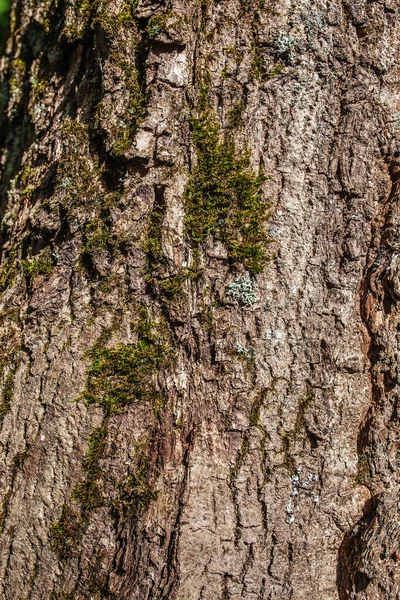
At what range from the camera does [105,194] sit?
1.72 m

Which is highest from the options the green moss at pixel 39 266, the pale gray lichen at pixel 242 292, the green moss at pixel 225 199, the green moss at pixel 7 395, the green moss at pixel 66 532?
the green moss at pixel 225 199

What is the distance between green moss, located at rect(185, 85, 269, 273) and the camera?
5.37 feet

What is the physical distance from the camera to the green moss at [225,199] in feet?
→ 5.37

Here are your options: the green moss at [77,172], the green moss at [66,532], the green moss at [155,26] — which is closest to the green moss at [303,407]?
the green moss at [66,532]

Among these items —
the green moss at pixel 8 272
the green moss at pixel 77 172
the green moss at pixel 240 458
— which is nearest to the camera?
the green moss at pixel 240 458

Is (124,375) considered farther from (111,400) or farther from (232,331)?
(232,331)

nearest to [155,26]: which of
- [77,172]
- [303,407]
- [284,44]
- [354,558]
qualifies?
[284,44]

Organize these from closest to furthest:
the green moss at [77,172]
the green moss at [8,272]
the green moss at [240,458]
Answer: the green moss at [240,458], the green moss at [77,172], the green moss at [8,272]

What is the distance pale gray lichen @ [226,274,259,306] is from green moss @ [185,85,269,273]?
52 millimetres

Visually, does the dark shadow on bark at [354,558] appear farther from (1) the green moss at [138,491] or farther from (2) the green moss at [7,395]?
(2) the green moss at [7,395]

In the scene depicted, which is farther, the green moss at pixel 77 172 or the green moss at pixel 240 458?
the green moss at pixel 77 172

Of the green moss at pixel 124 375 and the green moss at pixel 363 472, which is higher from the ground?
the green moss at pixel 124 375

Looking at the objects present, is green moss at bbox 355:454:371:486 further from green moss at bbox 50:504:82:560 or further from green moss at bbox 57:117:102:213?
green moss at bbox 57:117:102:213

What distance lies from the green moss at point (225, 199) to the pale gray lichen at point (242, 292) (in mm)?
52
